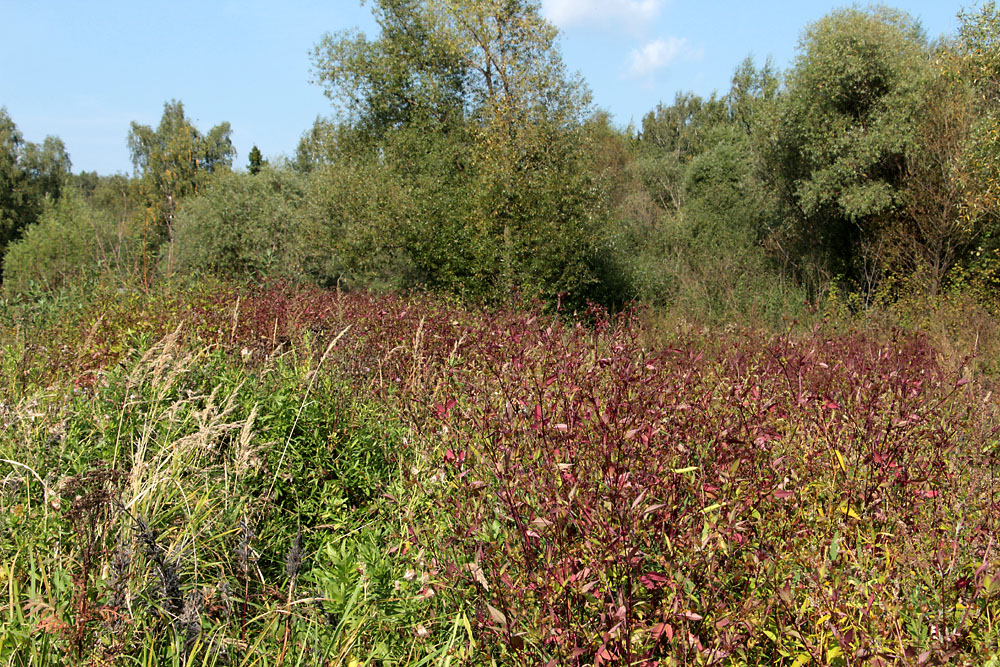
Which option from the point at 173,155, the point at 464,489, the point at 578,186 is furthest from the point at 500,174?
the point at 173,155

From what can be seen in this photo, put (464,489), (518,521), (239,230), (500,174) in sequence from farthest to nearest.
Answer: (239,230) < (500,174) < (464,489) < (518,521)

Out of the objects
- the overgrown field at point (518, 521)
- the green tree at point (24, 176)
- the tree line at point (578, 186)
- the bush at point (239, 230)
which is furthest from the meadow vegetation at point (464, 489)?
the green tree at point (24, 176)

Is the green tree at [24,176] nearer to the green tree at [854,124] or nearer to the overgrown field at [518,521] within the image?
the green tree at [854,124]

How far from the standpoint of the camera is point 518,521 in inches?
84.6

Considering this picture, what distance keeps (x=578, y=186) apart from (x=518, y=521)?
541 inches

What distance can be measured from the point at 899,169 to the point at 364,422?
1655cm

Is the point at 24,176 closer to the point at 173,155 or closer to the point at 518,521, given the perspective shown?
the point at 173,155

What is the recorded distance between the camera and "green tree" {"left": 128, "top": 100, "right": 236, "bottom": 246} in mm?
42188

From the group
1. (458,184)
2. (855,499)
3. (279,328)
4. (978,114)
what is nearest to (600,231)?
(458,184)

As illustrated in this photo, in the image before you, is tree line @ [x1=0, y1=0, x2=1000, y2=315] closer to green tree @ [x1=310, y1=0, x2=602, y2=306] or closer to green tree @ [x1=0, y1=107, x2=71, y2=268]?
green tree @ [x1=310, y1=0, x2=602, y2=306]

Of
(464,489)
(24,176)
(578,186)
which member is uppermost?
(24,176)

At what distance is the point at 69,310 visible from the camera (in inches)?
253

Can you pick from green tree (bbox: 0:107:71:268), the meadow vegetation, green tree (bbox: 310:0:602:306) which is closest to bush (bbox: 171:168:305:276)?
green tree (bbox: 310:0:602:306)

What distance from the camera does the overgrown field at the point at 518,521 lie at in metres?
2.04
